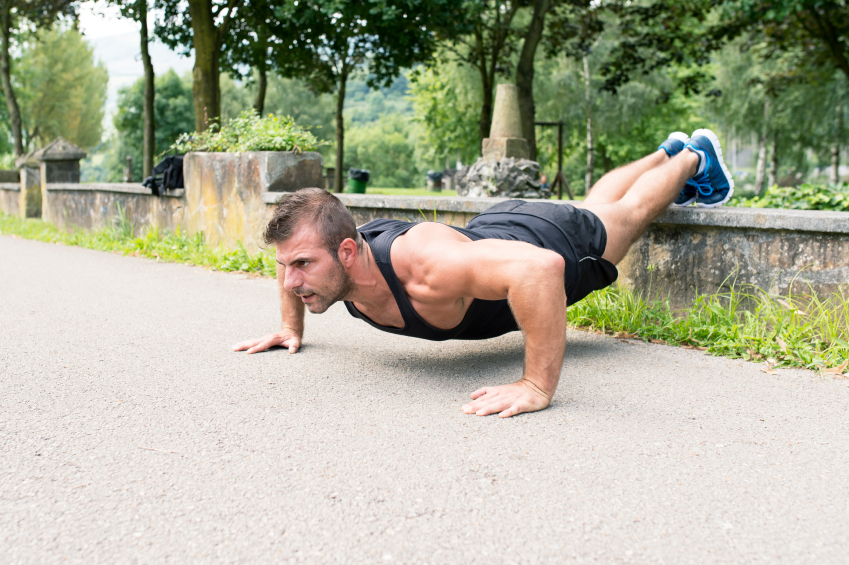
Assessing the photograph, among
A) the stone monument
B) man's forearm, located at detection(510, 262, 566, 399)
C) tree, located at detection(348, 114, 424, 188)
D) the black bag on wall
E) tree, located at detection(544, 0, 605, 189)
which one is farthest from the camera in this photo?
tree, located at detection(348, 114, 424, 188)

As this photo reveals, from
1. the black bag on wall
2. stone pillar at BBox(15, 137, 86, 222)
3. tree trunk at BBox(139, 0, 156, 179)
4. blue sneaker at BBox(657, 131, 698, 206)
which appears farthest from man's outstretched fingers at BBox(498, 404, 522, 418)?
tree trunk at BBox(139, 0, 156, 179)

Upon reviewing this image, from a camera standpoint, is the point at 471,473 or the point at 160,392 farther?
the point at 160,392

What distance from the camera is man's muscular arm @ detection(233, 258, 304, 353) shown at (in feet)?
11.8

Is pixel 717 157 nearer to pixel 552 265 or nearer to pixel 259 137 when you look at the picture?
pixel 552 265

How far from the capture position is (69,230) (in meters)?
10.0

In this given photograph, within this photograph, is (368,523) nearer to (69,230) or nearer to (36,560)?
(36,560)

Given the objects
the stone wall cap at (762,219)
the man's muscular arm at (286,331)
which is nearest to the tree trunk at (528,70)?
the stone wall cap at (762,219)

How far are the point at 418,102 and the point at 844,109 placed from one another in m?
20.6

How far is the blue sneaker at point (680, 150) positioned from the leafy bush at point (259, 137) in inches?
147

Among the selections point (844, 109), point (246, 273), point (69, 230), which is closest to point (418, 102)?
point (844, 109)

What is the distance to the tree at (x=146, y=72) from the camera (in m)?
15.5

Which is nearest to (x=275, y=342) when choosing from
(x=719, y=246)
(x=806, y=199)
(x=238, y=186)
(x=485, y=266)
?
(x=485, y=266)

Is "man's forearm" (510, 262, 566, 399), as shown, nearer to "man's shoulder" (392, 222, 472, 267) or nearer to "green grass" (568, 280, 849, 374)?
"man's shoulder" (392, 222, 472, 267)

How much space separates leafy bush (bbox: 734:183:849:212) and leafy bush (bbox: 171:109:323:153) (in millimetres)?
4695
